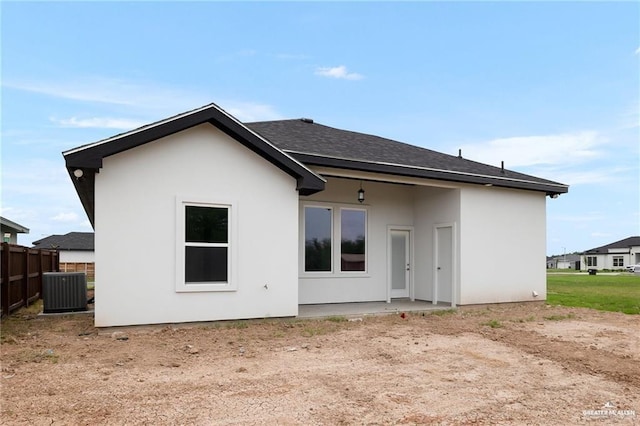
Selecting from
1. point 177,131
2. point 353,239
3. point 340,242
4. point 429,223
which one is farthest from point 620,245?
point 177,131

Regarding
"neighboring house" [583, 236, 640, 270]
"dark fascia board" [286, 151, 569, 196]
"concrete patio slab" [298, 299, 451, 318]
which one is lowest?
"neighboring house" [583, 236, 640, 270]

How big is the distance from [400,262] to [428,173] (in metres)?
3.27

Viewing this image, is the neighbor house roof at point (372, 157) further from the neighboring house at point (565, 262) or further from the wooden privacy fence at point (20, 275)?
the neighboring house at point (565, 262)

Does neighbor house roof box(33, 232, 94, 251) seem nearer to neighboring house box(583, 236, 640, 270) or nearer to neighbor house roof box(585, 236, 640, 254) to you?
neighboring house box(583, 236, 640, 270)

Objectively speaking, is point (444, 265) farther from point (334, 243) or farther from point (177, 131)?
point (177, 131)

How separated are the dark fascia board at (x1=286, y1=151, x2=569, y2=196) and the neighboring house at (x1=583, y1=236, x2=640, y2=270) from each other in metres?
56.8

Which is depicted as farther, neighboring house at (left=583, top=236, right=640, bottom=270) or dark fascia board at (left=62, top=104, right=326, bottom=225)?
neighboring house at (left=583, top=236, right=640, bottom=270)

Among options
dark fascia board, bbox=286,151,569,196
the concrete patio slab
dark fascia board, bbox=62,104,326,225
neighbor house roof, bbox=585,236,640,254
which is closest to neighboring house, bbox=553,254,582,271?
neighbor house roof, bbox=585,236,640,254

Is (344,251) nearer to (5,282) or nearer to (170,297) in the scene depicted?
(170,297)

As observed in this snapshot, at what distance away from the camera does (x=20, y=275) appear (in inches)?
457

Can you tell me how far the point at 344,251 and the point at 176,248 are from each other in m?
5.30

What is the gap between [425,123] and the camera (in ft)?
64.2

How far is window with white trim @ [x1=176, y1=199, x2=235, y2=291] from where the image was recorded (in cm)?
823

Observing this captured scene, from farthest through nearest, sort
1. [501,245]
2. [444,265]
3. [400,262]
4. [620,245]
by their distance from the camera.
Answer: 1. [620,245]
2. [400,262]
3. [501,245]
4. [444,265]
